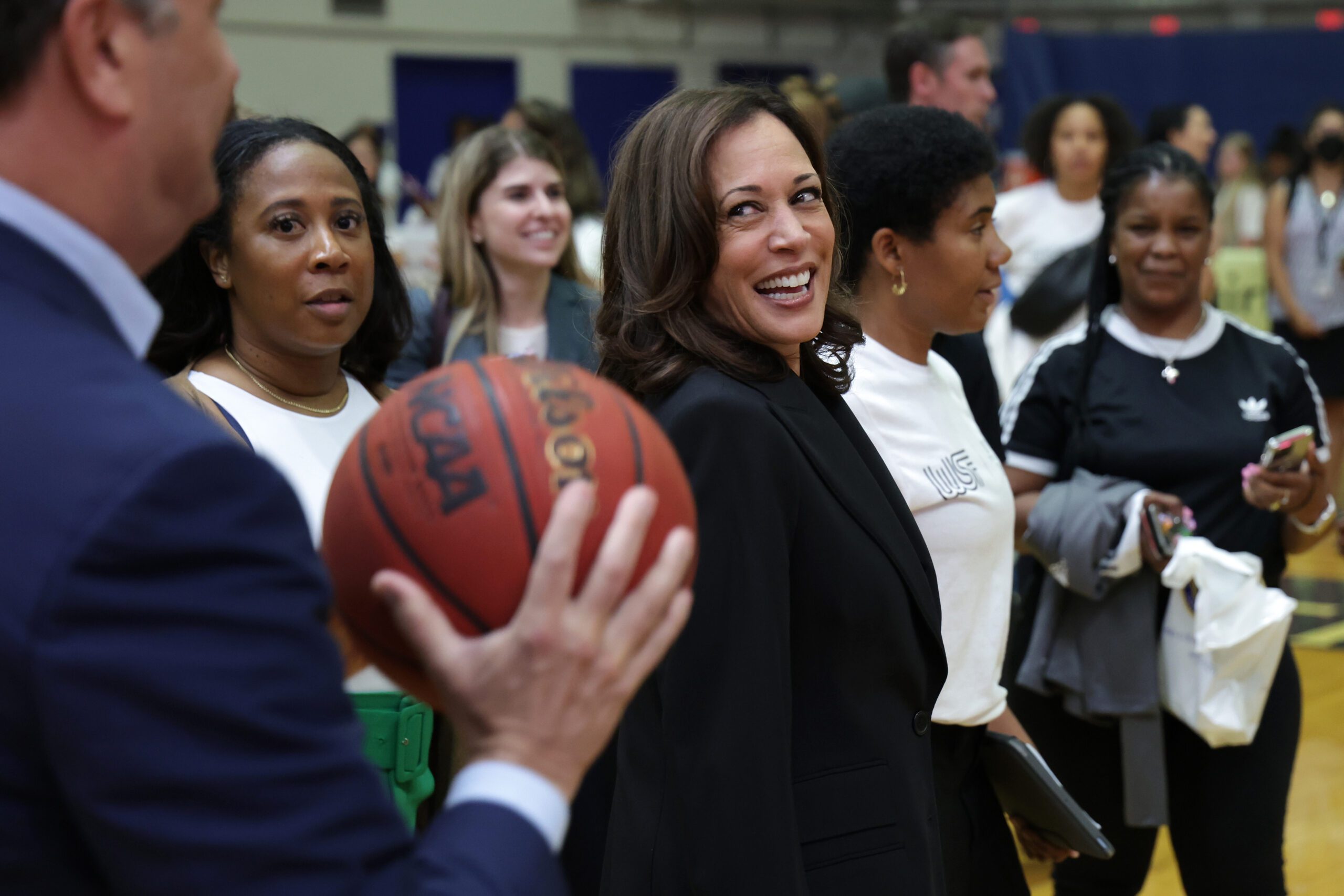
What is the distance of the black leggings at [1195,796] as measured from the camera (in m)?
2.65

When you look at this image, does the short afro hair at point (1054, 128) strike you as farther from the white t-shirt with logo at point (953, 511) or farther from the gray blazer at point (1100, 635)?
the white t-shirt with logo at point (953, 511)

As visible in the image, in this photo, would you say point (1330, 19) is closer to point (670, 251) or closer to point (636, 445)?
point (670, 251)

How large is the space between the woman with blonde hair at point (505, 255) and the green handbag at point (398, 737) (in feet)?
6.04

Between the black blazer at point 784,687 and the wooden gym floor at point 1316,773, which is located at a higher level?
the black blazer at point 784,687

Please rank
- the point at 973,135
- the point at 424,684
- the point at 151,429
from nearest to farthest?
the point at 151,429 < the point at 424,684 < the point at 973,135

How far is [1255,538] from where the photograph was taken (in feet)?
9.45

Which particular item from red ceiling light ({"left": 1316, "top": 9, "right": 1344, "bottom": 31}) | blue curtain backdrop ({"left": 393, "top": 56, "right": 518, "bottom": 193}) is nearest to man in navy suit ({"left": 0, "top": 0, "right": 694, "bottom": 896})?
blue curtain backdrop ({"left": 393, "top": 56, "right": 518, "bottom": 193})

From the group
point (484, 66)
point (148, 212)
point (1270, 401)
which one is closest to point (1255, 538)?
point (1270, 401)

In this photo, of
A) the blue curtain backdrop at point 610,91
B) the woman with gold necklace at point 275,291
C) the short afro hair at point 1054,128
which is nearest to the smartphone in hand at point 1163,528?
the woman with gold necklace at point 275,291

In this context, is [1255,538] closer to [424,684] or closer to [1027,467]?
[1027,467]

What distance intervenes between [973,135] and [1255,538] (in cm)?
112

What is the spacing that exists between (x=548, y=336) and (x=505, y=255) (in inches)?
11.3

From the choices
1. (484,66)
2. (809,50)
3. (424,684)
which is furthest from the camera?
(809,50)

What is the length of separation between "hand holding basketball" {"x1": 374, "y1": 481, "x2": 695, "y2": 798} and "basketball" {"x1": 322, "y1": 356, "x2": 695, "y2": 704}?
0.04 meters
